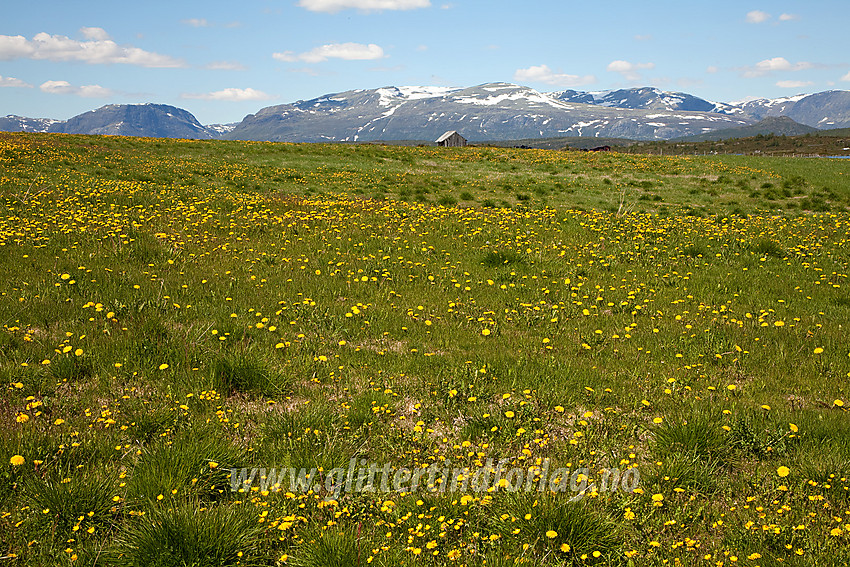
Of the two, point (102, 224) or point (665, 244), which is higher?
point (102, 224)

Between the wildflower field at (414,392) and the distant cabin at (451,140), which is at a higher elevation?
the distant cabin at (451,140)

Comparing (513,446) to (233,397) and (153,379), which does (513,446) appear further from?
(153,379)

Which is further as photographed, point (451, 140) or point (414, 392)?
point (451, 140)

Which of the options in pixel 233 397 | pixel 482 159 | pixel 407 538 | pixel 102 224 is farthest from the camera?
pixel 482 159

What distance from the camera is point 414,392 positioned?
623cm

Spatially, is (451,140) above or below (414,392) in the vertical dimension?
above

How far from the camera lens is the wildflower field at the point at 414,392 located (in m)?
3.89

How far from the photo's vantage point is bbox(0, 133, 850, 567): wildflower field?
389 cm

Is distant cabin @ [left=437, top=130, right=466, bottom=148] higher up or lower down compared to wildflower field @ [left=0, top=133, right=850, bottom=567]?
higher up

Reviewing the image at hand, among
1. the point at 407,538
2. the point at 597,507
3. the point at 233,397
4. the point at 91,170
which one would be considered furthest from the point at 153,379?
the point at 91,170

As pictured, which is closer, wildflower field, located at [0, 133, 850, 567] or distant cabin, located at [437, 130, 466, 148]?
wildflower field, located at [0, 133, 850, 567]

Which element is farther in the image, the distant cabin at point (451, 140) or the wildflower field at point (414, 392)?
the distant cabin at point (451, 140)

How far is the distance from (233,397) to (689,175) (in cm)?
3550

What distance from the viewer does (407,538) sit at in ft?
13.0
